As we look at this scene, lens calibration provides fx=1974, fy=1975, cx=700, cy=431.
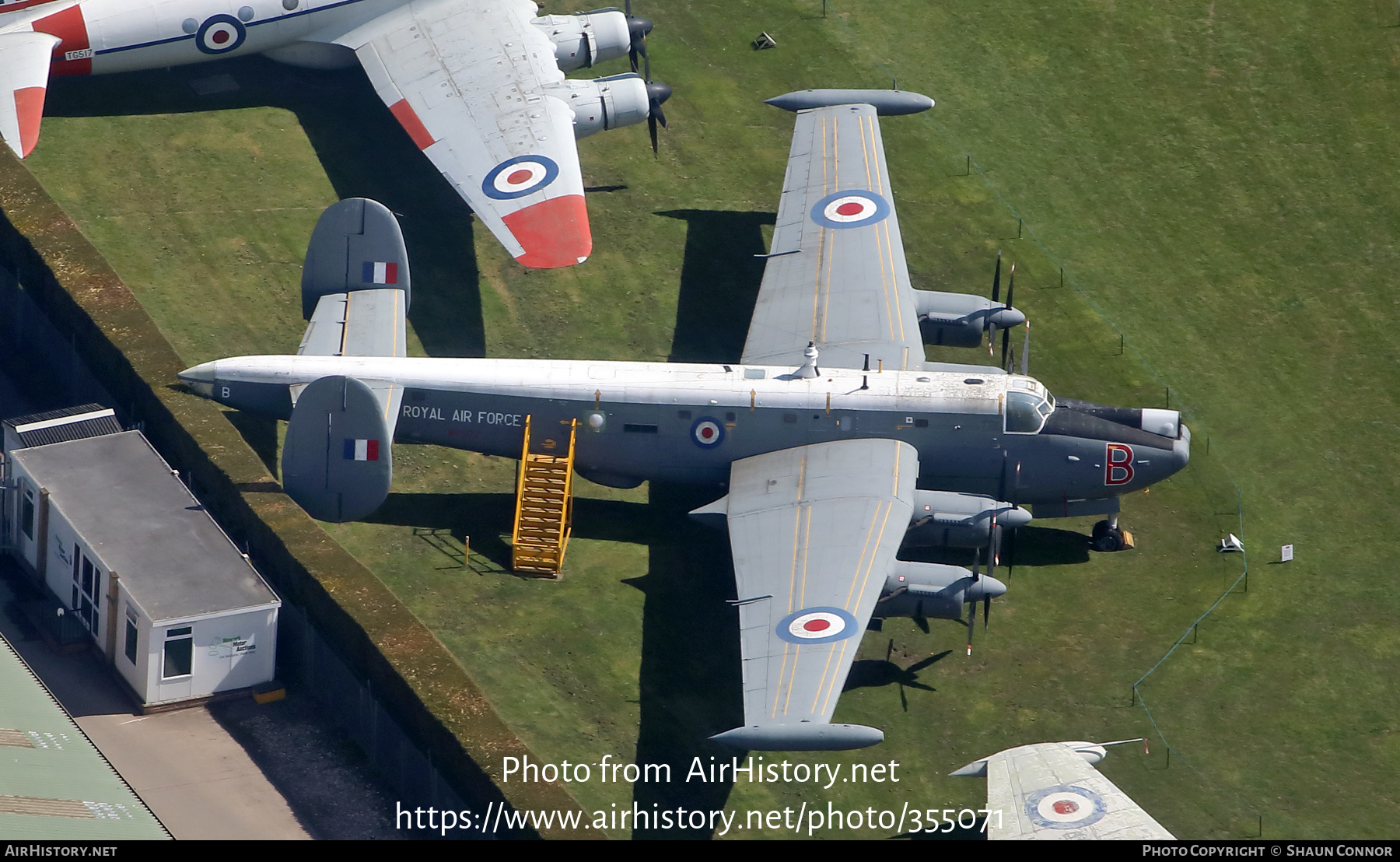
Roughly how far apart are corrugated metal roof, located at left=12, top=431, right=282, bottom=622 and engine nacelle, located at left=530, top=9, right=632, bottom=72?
62.3ft

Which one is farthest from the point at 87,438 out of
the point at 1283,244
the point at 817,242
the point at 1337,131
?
the point at 1337,131

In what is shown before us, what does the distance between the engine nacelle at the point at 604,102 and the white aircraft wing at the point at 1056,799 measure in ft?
82.7

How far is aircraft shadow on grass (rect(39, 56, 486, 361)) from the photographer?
60156 millimetres

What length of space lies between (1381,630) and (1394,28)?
3121 centimetres

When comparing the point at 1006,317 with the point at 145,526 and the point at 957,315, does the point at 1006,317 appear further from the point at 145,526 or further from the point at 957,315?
the point at 145,526

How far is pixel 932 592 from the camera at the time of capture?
4753cm

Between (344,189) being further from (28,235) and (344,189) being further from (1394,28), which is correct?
(1394,28)

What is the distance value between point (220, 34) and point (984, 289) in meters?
25.5

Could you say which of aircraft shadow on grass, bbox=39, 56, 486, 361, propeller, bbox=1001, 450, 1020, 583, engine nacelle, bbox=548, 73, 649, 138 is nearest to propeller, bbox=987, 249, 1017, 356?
propeller, bbox=1001, 450, 1020, 583

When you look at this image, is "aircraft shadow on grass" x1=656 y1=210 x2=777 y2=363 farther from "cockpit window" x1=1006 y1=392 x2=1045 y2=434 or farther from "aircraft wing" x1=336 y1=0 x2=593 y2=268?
"cockpit window" x1=1006 y1=392 x2=1045 y2=434

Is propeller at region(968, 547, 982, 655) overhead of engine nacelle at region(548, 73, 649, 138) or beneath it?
beneath

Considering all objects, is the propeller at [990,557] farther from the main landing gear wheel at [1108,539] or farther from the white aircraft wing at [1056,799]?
the white aircraft wing at [1056,799]

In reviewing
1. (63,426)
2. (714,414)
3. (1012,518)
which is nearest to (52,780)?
(63,426)

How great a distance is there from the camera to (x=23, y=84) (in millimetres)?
58219
